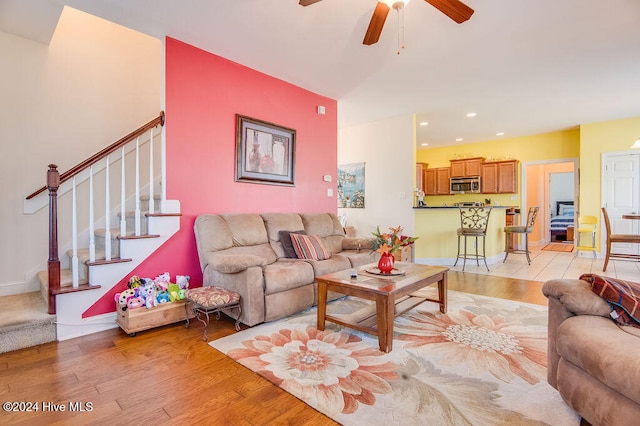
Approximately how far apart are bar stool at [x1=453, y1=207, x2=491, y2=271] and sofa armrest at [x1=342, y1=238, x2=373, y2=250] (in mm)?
2181

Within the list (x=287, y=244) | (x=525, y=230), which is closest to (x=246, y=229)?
(x=287, y=244)

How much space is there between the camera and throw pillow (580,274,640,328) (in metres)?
1.44

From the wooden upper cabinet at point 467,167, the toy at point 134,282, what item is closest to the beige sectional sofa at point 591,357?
the toy at point 134,282

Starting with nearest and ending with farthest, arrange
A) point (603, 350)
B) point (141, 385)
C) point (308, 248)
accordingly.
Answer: point (603, 350) < point (141, 385) < point (308, 248)

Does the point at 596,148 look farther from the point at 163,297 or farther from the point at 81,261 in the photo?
the point at 81,261

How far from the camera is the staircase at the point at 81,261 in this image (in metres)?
2.34

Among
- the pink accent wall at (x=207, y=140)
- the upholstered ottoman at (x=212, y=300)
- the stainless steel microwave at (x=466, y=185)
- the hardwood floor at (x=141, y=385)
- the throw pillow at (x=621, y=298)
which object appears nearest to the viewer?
the throw pillow at (x=621, y=298)

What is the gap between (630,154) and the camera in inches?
233

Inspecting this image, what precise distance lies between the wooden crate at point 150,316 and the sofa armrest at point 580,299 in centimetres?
272

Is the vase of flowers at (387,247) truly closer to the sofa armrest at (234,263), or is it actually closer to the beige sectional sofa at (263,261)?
the beige sectional sofa at (263,261)

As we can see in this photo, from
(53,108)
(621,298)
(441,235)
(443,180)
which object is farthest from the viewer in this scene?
(443,180)

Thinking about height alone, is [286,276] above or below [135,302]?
above

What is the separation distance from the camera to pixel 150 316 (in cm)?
256

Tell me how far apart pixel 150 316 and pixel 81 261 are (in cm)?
87
